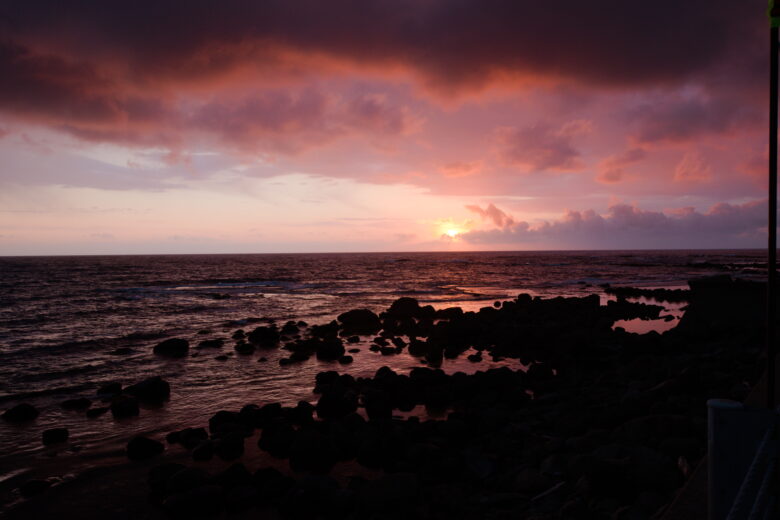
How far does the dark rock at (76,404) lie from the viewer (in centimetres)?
1148

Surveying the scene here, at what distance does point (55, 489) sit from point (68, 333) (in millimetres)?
17898

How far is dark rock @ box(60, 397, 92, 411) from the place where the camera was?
11.5 m

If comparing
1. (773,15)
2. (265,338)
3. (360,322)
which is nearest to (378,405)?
(773,15)

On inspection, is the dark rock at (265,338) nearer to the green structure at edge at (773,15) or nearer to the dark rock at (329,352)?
the dark rock at (329,352)

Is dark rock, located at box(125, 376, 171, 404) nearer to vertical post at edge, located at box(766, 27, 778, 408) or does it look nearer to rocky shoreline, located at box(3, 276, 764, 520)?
rocky shoreline, located at box(3, 276, 764, 520)

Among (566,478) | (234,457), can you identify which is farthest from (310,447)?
(566,478)

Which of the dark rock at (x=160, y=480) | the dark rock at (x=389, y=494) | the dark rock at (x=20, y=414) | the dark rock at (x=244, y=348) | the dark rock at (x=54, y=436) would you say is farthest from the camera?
the dark rock at (x=244, y=348)

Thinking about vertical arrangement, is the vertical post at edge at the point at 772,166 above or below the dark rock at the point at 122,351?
above

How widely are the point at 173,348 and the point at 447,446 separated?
14.0 metres

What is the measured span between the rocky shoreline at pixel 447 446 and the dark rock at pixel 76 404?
51 millimetres

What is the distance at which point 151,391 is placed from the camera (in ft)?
39.9

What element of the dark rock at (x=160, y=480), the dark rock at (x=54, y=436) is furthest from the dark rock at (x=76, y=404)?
the dark rock at (x=160, y=480)

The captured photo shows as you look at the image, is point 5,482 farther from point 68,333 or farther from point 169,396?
point 68,333

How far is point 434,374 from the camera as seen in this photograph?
12211mm
